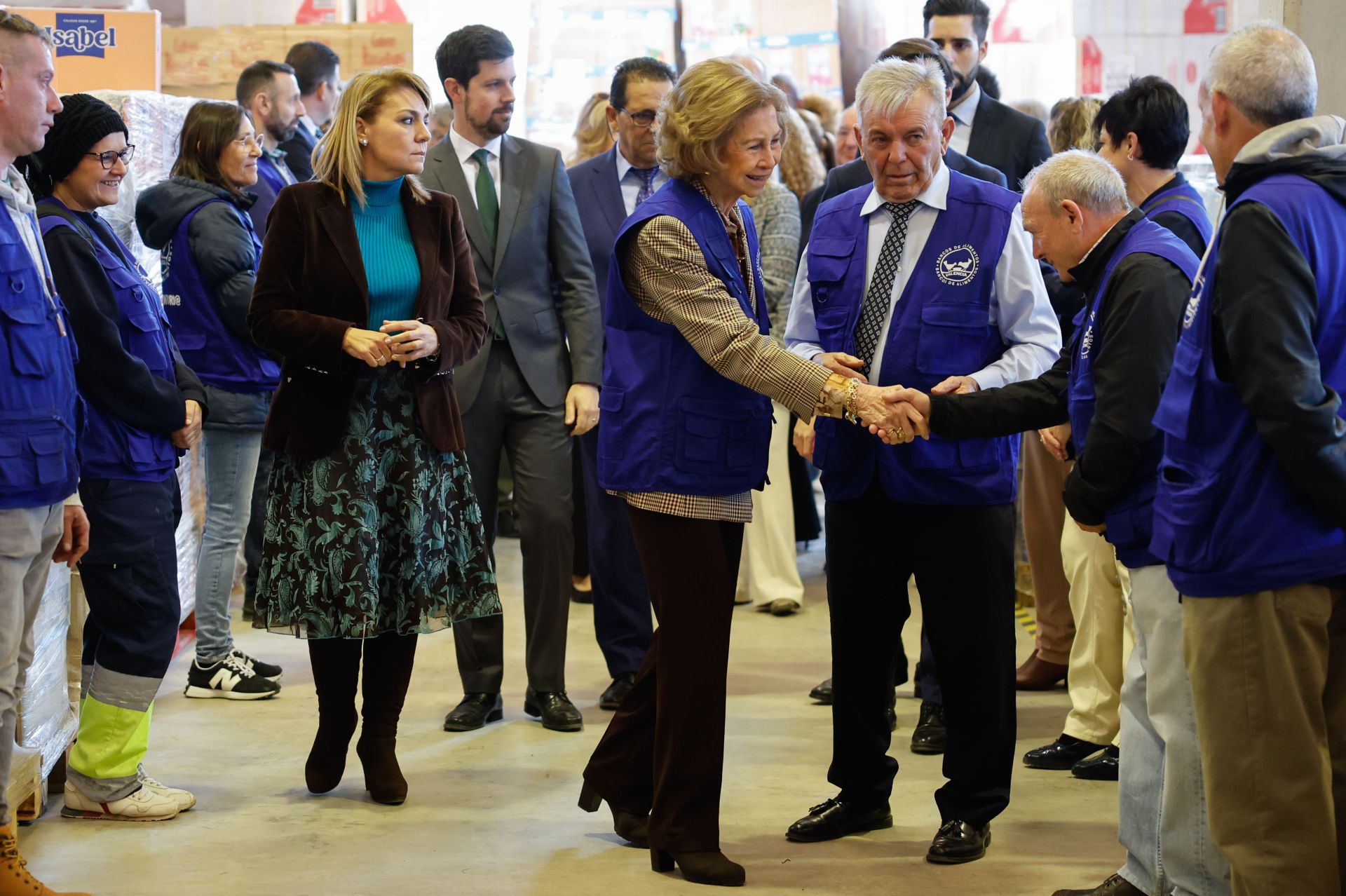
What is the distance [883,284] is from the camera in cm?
316

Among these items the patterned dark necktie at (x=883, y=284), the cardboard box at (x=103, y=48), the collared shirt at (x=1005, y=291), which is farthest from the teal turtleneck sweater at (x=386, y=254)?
the cardboard box at (x=103, y=48)

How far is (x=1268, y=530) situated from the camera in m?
2.21

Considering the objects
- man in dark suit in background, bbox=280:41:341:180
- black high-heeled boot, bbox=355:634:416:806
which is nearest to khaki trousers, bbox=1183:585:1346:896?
black high-heeled boot, bbox=355:634:416:806

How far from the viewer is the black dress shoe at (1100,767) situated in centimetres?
373

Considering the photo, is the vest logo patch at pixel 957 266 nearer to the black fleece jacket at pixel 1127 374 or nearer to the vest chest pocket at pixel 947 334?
the vest chest pocket at pixel 947 334

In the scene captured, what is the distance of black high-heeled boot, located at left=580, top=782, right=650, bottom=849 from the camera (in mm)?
3244

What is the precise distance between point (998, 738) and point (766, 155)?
1340mm

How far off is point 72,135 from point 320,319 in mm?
707

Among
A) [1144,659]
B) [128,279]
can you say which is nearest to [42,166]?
[128,279]

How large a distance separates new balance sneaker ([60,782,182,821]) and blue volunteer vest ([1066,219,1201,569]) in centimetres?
225

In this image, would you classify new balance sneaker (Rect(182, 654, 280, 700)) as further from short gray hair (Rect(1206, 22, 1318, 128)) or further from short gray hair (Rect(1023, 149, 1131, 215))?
short gray hair (Rect(1206, 22, 1318, 128))

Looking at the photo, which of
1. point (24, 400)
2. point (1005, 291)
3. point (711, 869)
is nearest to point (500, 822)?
point (711, 869)

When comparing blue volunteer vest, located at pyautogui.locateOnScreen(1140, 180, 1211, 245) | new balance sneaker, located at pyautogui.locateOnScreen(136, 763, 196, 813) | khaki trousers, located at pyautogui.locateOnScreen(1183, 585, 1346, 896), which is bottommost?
new balance sneaker, located at pyautogui.locateOnScreen(136, 763, 196, 813)

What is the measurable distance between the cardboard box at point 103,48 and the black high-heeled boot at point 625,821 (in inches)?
130
